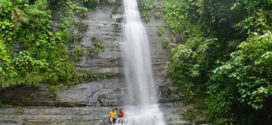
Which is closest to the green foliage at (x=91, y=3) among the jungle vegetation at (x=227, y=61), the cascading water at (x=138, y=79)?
the cascading water at (x=138, y=79)

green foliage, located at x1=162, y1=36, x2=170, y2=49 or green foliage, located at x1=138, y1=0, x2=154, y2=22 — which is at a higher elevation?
green foliage, located at x1=138, y1=0, x2=154, y2=22

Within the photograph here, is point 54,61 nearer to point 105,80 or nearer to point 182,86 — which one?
point 105,80

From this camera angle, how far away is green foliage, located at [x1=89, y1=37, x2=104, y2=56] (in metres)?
12.2

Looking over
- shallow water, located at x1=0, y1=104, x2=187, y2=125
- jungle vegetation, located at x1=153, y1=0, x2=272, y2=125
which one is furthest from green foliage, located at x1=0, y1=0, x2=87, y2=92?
jungle vegetation, located at x1=153, y1=0, x2=272, y2=125

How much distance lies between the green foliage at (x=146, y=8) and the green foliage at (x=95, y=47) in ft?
14.6

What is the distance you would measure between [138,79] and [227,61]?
15.9 feet

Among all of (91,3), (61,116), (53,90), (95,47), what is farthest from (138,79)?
(91,3)

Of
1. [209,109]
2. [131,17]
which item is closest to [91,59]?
[131,17]

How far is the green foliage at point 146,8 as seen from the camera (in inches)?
620

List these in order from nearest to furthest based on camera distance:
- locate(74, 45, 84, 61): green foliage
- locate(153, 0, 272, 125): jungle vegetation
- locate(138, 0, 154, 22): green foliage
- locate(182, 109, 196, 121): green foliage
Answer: locate(153, 0, 272, 125): jungle vegetation, locate(182, 109, 196, 121): green foliage, locate(74, 45, 84, 61): green foliage, locate(138, 0, 154, 22): green foliage

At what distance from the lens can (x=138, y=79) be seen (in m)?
12.1

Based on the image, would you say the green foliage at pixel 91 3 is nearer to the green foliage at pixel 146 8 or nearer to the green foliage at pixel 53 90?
the green foliage at pixel 146 8

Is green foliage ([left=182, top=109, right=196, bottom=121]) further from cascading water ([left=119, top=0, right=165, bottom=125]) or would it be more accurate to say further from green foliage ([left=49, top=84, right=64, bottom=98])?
green foliage ([left=49, top=84, right=64, bottom=98])

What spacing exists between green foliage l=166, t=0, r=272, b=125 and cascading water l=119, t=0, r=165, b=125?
1630 millimetres
